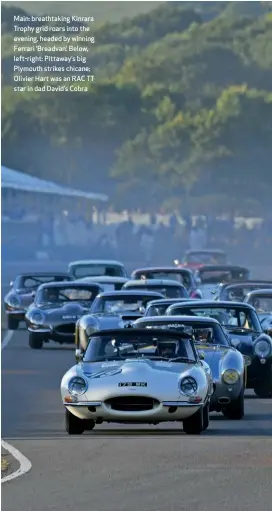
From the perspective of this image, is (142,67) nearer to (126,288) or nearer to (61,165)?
(61,165)

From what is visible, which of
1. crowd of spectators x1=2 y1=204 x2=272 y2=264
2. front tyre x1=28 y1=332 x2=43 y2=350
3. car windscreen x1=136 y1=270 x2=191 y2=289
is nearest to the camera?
front tyre x1=28 y1=332 x2=43 y2=350

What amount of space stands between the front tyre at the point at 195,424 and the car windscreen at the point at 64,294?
14.7 meters

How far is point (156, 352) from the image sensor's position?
18562 millimetres

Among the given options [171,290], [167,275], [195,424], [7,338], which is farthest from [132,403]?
[167,275]

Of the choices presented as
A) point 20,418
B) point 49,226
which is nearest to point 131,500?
point 20,418

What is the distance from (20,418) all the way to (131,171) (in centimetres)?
7932

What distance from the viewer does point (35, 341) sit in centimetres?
3225

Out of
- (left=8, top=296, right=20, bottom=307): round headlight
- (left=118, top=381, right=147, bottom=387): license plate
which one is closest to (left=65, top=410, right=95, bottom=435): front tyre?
(left=118, top=381, right=147, bottom=387): license plate

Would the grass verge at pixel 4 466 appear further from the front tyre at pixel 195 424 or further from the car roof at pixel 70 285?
the car roof at pixel 70 285

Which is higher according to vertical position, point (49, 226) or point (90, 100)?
point (90, 100)

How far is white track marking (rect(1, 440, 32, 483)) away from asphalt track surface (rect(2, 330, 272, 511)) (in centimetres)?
8

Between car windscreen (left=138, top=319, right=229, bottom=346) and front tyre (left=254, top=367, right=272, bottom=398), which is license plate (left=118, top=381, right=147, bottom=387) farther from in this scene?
front tyre (left=254, top=367, right=272, bottom=398)

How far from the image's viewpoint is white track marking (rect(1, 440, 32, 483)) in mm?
14687

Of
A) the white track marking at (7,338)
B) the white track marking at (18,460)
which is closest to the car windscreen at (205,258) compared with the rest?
the white track marking at (7,338)
